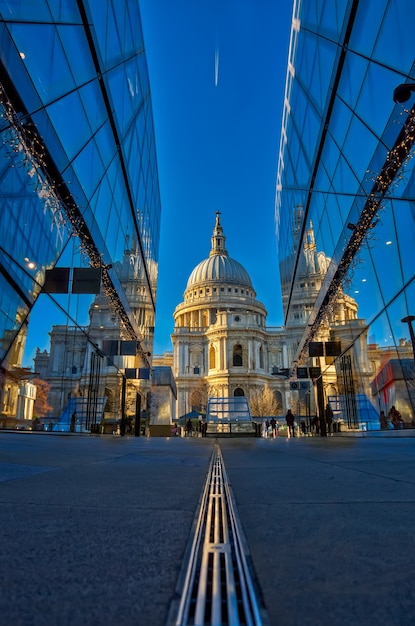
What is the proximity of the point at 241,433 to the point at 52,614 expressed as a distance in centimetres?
3021

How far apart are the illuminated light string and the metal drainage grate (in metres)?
7.62

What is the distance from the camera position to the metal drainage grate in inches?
37.8

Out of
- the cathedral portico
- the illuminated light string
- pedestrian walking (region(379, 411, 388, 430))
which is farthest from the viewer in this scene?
the cathedral portico

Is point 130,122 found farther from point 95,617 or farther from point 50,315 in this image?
point 95,617

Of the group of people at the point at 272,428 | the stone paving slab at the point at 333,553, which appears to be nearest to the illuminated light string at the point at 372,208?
the stone paving slab at the point at 333,553

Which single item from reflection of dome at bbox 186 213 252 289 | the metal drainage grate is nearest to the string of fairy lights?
the metal drainage grate

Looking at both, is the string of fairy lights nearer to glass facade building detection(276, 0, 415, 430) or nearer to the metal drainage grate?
glass facade building detection(276, 0, 415, 430)

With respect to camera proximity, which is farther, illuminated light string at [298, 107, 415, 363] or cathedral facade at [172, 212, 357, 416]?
cathedral facade at [172, 212, 357, 416]

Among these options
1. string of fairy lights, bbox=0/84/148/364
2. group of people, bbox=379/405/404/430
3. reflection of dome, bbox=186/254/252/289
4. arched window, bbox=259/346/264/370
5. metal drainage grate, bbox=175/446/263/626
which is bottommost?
metal drainage grate, bbox=175/446/263/626

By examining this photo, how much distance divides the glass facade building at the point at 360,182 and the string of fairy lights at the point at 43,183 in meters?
5.78

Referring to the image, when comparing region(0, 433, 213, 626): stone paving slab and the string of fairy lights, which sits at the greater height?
the string of fairy lights

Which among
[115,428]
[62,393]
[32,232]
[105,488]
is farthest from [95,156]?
[115,428]

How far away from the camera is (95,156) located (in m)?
12.3

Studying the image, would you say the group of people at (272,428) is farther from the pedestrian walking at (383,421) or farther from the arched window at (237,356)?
the arched window at (237,356)
